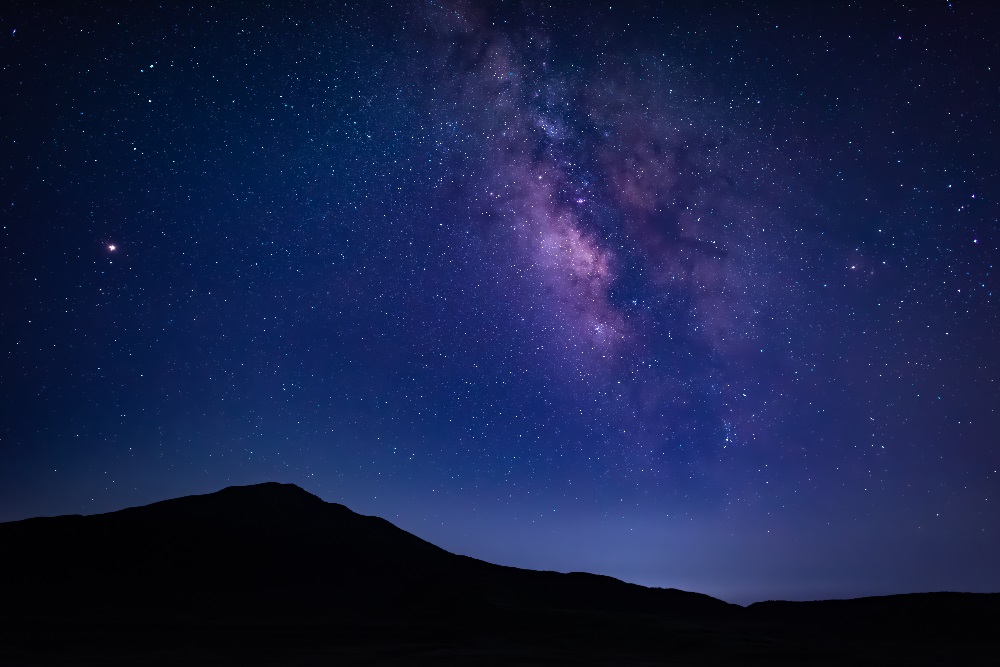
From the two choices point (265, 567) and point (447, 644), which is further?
point (265, 567)

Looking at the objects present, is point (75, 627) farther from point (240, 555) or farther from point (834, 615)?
point (834, 615)

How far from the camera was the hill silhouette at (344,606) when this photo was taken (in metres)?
A: 20.8

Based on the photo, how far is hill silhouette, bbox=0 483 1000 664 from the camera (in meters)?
20.8

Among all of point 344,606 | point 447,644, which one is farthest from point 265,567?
point 447,644

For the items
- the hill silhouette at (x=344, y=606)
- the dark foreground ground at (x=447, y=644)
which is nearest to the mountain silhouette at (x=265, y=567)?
the hill silhouette at (x=344, y=606)

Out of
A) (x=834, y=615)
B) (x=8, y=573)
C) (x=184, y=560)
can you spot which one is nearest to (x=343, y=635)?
(x=184, y=560)

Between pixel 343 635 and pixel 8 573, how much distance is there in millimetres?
31071

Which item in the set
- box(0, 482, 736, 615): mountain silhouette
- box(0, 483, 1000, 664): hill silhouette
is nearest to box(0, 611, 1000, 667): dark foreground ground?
box(0, 483, 1000, 664): hill silhouette

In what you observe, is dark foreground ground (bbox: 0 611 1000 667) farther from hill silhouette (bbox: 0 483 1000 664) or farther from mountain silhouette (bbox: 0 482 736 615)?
mountain silhouette (bbox: 0 482 736 615)

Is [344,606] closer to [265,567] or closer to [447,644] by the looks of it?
[265,567]

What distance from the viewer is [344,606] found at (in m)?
38.1

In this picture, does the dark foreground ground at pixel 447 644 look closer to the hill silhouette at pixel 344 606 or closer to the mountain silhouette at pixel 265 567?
the hill silhouette at pixel 344 606

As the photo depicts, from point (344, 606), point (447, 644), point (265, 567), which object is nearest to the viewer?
point (447, 644)

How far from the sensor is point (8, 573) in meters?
40.7
